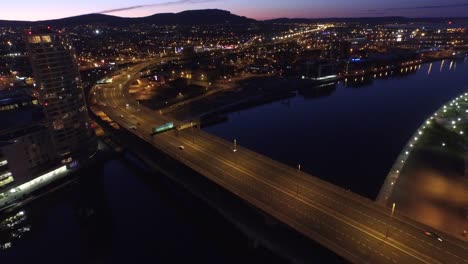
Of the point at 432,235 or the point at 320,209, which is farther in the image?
the point at 320,209

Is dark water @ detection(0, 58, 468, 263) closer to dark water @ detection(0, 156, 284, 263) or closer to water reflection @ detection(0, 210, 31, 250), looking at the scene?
dark water @ detection(0, 156, 284, 263)

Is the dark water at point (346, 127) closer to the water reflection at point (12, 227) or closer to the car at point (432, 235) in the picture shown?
the car at point (432, 235)

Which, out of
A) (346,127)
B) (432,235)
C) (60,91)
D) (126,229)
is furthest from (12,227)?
(346,127)

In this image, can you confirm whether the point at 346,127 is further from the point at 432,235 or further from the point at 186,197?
the point at 432,235

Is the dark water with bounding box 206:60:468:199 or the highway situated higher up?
the highway

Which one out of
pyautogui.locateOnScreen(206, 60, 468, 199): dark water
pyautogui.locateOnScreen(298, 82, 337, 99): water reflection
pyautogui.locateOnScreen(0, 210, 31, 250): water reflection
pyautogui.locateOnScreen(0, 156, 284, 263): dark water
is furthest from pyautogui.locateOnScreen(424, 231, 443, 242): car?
pyautogui.locateOnScreen(298, 82, 337, 99): water reflection

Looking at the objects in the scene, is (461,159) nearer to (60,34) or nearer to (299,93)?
(299,93)
